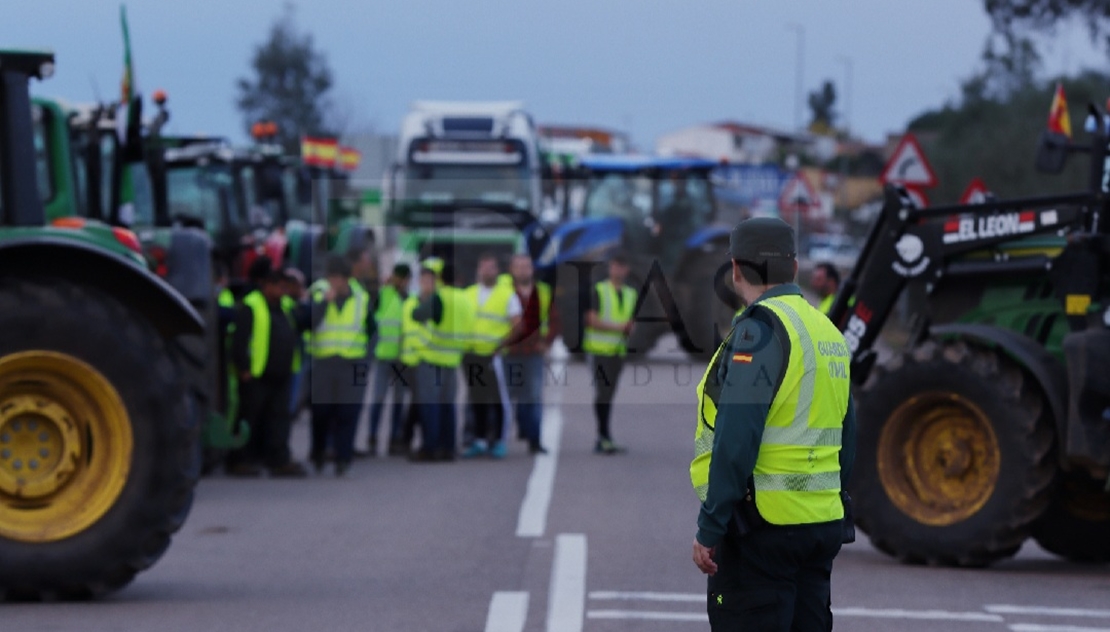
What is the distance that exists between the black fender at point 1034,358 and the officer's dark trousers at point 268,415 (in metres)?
6.91

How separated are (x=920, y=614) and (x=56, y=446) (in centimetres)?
456

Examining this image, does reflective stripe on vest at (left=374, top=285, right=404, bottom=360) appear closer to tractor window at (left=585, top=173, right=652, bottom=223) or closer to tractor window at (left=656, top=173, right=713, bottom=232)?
tractor window at (left=656, top=173, right=713, bottom=232)

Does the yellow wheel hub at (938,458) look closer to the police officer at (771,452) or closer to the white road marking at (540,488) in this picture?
the white road marking at (540,488)

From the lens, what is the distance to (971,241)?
38.6 feet

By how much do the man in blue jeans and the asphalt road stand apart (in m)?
1.58

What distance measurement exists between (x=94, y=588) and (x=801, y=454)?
4.69 m

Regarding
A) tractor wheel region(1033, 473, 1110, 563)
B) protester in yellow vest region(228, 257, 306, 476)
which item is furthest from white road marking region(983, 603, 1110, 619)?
protester in yellow vest region(228, 257, 306, 476)

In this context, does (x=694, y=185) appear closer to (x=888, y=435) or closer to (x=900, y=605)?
(x=888, y=435)

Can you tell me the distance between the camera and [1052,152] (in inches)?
467

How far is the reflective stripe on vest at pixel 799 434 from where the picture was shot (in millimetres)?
6070

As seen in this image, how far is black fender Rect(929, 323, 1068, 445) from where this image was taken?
36.0 ft

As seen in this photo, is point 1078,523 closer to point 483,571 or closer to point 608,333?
point 483,571

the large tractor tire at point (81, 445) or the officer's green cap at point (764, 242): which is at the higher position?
the officer's green cap at point (764, 242)

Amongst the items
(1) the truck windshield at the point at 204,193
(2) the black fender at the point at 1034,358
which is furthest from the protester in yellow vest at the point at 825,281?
(1) the truck windshield at the point at 204,193
